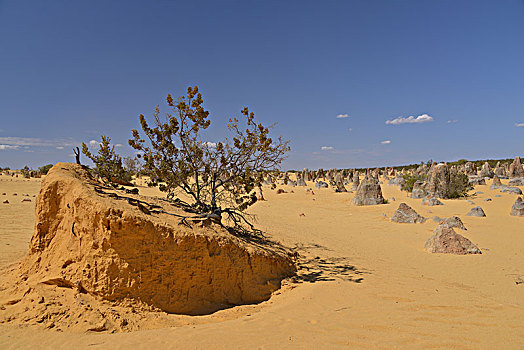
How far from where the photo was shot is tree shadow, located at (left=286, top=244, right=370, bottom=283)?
5.94 metres

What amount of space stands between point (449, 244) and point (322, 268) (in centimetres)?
443

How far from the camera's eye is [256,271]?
538 centimetres

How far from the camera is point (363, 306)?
466 centimetres

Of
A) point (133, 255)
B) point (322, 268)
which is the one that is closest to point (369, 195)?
point (322, 268)

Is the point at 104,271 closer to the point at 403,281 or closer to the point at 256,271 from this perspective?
the point at 256,271

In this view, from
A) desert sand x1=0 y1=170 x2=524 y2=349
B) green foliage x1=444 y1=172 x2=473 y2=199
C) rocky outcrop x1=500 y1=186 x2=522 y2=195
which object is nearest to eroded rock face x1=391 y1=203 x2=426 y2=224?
desert sand x1=0 y1=170 x2=524 y2=349

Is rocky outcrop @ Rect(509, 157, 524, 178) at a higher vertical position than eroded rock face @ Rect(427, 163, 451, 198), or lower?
higher

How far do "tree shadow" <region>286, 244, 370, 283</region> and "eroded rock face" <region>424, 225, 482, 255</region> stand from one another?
3.00m

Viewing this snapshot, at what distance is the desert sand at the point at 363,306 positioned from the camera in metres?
3.43

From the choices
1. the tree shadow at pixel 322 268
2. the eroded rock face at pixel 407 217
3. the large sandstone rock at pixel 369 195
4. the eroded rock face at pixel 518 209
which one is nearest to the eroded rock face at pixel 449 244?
the tree shadow at pixel 322 268

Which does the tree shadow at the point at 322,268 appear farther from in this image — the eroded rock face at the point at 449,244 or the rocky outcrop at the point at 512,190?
the rocky outcrop at the point at 512,190

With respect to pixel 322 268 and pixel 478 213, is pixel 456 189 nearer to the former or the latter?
pixel 478 213

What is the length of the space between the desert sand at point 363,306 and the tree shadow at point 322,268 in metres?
0.03

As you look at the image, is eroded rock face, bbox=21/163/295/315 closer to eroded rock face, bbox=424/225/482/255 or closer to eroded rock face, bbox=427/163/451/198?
eroded rock face, bbox=424/225/482/255
